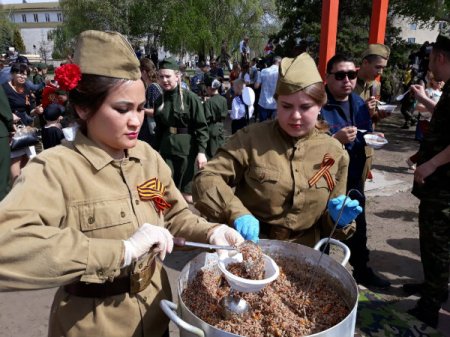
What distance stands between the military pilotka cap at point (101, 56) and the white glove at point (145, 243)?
60 cm

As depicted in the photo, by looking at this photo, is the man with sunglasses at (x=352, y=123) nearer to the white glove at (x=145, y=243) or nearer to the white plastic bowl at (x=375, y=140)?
the white plastic bowl at (x=375, y=140)

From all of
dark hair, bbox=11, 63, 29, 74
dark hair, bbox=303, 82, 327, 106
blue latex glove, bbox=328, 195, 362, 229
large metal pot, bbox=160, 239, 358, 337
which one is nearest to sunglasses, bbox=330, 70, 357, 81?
dark hair, bbox=303, 82, 327, 106

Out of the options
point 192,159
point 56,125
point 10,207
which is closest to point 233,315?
point 10,207

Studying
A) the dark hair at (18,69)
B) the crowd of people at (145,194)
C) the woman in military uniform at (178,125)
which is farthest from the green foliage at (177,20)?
the crowd of people at (145,194)

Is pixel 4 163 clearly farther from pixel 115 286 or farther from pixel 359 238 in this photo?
pixel 359 238

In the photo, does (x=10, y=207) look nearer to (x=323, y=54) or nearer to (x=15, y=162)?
(x=15, y=162)

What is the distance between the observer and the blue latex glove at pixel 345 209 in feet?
6.24

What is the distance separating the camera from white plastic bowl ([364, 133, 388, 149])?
129 inches

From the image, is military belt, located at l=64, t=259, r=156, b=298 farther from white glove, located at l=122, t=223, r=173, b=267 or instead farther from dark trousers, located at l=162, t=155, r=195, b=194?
dark trousers, located at l=162, t=155, r=195, b=194

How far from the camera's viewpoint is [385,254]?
14.6 feet

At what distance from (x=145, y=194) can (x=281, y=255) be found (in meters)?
0.65

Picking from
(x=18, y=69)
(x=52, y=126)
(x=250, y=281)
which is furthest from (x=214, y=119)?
(x=250, y=281)

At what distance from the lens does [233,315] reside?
→ 1425mm

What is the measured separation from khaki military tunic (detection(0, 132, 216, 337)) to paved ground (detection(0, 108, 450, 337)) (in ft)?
5.39
